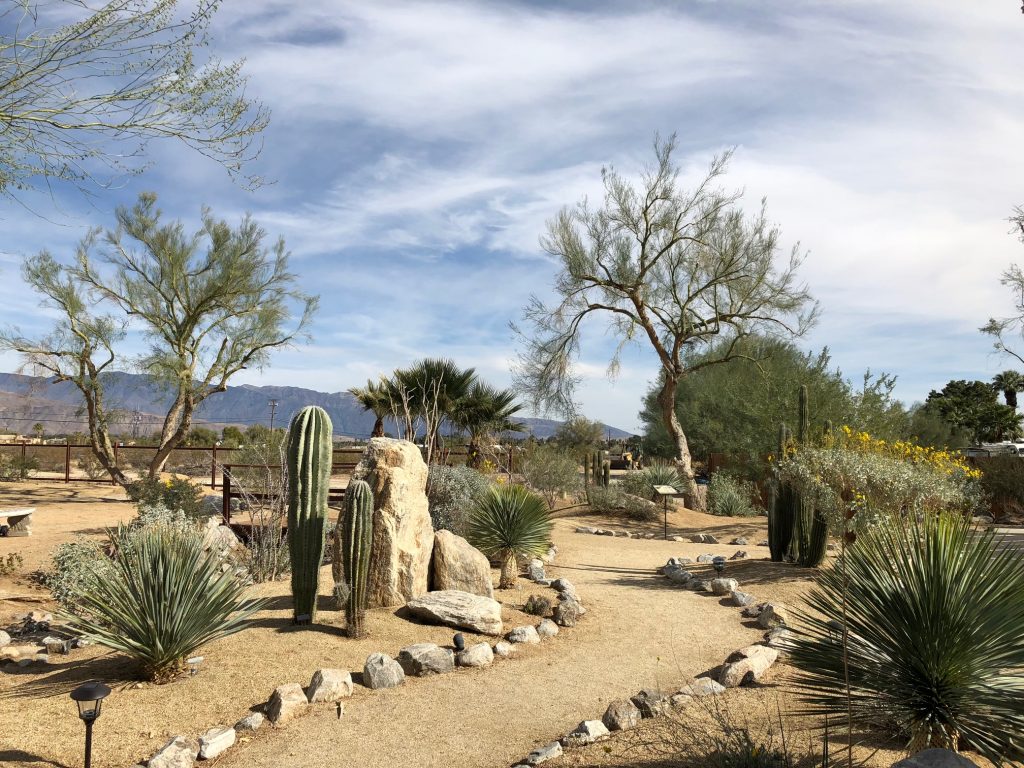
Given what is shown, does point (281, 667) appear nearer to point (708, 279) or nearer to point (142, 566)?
point (142, 566)

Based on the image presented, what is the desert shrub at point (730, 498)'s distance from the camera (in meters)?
21.2

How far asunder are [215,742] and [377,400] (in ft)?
58.2

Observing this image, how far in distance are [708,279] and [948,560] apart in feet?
61.8

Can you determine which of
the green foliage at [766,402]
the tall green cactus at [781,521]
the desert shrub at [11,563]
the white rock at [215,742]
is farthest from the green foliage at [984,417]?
the white rock at [215,742]

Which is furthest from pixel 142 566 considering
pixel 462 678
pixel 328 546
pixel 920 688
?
pixel 328 546

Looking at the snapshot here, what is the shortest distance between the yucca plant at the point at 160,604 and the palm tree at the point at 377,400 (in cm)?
1475

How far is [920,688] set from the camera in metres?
4.16

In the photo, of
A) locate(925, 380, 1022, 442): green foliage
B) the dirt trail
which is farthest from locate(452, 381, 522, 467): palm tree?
locate(925, 380, 1022, 442): green foliage

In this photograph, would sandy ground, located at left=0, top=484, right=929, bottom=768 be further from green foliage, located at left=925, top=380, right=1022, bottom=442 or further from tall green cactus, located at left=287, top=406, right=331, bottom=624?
green foliage, located at left=925, top=380, right=1022, bottom=442

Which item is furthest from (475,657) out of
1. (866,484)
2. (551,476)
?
(551,476)

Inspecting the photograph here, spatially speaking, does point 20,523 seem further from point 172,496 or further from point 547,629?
point 547,629

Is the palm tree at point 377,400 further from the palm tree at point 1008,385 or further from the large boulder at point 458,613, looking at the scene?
the palm tree at point 1008,385

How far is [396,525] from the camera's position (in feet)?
27.3

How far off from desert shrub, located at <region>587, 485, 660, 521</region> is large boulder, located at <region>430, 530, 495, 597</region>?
1055 centimetres
